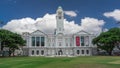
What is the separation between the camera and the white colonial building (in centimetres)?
13000

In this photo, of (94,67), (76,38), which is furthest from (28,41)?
(94,67)

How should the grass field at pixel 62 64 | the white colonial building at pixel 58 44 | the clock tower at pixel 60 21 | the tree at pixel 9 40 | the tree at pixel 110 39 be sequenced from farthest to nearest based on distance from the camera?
the clock tower at pixel 60 21, the white colonial building at pixel 58 44, the tree at pixel 110 39, the tree at pixel 9 40, the grass field at pixel 62 64

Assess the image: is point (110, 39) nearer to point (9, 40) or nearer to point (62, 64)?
point (9, 40)

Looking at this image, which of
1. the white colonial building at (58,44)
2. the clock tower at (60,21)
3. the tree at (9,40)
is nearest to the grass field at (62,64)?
the tree at (9,40)

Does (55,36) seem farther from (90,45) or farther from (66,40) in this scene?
(90,45)

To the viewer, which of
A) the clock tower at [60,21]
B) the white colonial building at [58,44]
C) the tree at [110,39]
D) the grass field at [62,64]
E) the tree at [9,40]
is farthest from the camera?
the clock tower at [60,21]

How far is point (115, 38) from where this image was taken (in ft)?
352

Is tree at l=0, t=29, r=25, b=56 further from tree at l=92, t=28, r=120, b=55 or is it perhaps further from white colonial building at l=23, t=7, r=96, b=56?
tree at l=92, t=28, r=120, b=55

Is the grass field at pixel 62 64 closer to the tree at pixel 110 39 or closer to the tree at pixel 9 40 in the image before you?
the tree at pixel 9 40

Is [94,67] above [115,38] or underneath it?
underneath

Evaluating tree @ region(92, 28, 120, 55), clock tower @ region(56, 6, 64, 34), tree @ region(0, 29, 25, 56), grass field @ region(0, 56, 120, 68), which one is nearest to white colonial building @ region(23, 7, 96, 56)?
clock tower @ region(56, 6, 64, 34)

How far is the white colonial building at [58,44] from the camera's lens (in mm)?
130000

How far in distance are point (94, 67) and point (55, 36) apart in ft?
316

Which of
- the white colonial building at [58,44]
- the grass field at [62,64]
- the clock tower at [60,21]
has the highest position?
the clock tower at [60,21]
